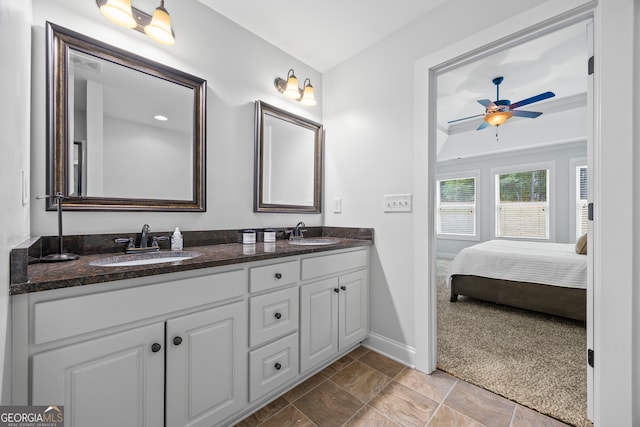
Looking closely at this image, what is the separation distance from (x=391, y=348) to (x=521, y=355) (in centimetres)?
93

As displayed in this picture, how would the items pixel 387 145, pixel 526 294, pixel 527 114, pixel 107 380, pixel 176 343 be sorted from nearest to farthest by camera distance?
pixel 107 380, pixel 176 343, pixel 387 145, pixel 526 294, pixel 527 114

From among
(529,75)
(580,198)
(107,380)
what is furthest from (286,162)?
(580,198)

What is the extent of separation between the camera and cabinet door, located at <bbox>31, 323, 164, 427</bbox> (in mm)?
825

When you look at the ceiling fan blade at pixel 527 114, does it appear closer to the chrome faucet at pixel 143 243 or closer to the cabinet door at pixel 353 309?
the cabinet door at pixel 353 309

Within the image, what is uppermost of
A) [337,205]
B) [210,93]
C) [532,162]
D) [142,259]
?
[532,162]

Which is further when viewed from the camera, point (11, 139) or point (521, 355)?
point (521, 355)

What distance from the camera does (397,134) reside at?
196 cm

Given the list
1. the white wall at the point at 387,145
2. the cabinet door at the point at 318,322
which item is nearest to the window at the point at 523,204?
the white wall at the point at 387,145

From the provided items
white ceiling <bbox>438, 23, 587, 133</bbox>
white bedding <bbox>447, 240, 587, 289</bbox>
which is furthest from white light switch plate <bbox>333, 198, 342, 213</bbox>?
white bedding <bbox>447, 240, 587, 289</bbox>

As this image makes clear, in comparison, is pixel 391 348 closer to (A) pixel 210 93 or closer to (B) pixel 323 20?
A: (A) pixel 210 93

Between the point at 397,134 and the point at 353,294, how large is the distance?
122 cm

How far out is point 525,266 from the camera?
270cm

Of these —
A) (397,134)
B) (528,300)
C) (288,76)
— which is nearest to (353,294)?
(397,134)

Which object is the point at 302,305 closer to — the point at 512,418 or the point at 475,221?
the point at 512,418
